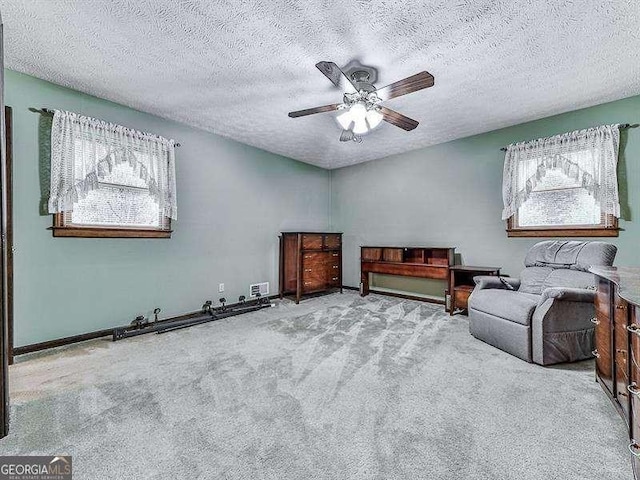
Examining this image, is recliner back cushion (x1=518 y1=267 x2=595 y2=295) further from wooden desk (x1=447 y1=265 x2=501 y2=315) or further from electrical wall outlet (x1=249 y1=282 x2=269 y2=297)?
electrical wall outlet (x1=249 y1=282 x2=269 y2=297)

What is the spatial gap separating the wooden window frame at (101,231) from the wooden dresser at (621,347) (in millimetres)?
3854

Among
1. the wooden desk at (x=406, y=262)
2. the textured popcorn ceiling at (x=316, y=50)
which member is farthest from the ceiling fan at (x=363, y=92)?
the wooden desk at (x=406, y=262)

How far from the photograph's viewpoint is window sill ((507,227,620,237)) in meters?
3.09

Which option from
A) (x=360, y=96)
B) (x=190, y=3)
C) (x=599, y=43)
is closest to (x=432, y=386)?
(x=360, y=96)

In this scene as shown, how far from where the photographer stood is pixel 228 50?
219 cm

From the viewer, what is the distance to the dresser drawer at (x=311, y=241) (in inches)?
178

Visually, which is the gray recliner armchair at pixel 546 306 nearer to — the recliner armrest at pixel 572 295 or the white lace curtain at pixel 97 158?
the recliner armrest at pixel 572 295

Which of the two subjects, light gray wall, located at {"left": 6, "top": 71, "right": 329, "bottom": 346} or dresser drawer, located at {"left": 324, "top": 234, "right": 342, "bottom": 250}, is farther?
dresser drawer, located at {"left": 324, "top": 234, "right": 342, "bottom": 250}

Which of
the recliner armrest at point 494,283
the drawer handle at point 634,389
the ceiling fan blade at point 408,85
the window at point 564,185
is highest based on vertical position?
the ceiling fan blade at point 408,85

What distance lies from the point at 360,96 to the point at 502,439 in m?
2.45

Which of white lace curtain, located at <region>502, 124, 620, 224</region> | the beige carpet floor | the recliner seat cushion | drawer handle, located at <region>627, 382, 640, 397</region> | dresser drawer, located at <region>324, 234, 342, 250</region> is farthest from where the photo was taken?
dresser drawer, located at <region>324, 234, 342, 250</region>

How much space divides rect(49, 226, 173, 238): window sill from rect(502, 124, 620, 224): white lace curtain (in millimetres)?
4377
